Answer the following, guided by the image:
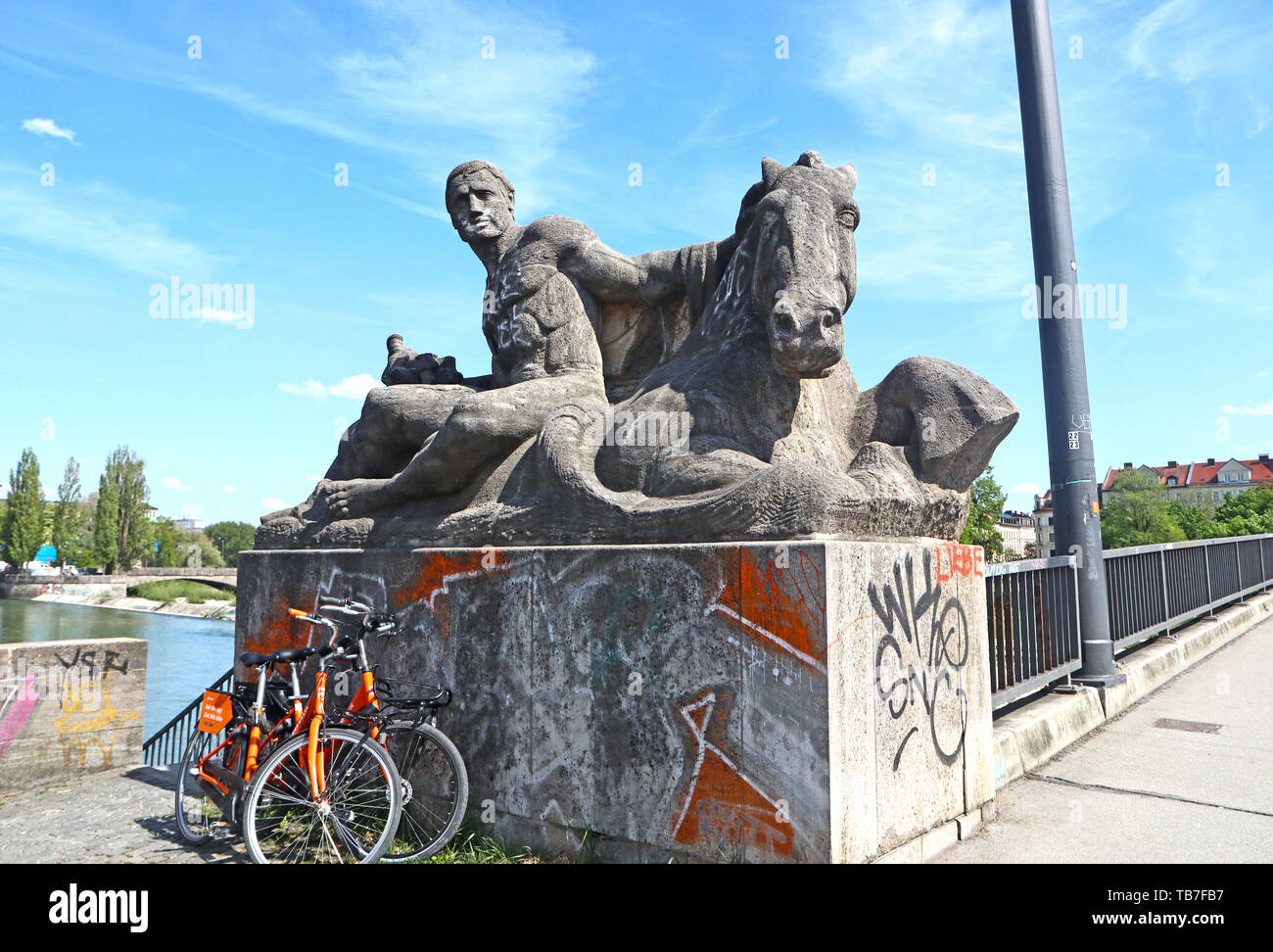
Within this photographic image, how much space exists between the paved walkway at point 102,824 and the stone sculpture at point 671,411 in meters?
1.75

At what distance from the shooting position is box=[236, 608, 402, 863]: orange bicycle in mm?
3959

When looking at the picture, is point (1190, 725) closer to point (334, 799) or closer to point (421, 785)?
point (421, 785)

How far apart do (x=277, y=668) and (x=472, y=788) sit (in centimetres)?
160

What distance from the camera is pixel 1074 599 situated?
7.06 meters

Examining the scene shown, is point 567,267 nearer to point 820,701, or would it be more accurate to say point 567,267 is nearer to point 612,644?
point 612,644

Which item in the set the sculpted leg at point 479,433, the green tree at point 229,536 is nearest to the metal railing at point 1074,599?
the sculpted leg at point 479,433

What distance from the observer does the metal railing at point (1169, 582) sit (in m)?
8.52

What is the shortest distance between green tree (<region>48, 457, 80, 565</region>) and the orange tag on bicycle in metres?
72.9

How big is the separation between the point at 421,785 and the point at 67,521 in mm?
75339

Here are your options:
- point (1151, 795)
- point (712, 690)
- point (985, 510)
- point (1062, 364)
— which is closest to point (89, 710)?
point (712, 690)

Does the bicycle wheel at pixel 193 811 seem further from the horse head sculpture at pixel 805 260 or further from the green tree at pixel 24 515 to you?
the green tree at pixel 24 515

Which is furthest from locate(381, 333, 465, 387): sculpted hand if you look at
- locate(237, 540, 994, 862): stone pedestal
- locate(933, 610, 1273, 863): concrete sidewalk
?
locate(933, 610, 1273, 863): concrete sidewalk

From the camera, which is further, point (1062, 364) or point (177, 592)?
point (177, 592)

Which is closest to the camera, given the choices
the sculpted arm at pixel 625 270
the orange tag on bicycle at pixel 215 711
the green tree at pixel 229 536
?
the orange tag on bicycle at pixel 215 711
